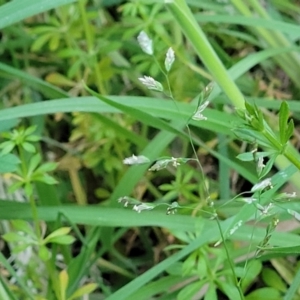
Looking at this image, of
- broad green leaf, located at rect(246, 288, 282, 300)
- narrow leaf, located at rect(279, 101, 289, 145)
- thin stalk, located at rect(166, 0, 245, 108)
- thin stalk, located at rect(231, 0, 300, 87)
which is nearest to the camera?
narrow leaf, located at rect(279, 101, 289, 145)

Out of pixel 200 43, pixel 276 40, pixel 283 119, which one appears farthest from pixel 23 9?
pixel 276 40

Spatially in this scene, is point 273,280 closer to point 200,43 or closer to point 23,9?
point 200,43

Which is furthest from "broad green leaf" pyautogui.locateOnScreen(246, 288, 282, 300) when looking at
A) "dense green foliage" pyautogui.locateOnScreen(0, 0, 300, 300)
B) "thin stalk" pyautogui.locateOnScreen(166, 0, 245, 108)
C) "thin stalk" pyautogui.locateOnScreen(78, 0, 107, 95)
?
"thin stalk" pyautogui.locateOnScreen(78, 0, 107, 95)

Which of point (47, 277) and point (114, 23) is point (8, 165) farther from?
point (114, 23)

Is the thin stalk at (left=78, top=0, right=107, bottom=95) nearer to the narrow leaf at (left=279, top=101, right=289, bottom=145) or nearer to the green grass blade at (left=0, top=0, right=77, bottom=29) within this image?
the green grass blade at (left=0, top=0, right=77, bottom=29)

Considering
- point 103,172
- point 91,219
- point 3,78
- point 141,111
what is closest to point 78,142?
point 103,172

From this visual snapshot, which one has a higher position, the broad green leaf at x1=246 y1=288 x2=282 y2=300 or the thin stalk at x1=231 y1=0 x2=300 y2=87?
the thin stalk at x1=231 y1=0 x2=300 y2=87

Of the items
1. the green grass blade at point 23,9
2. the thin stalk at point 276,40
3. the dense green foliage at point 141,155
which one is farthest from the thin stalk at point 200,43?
the thin stalk at point 276,40
